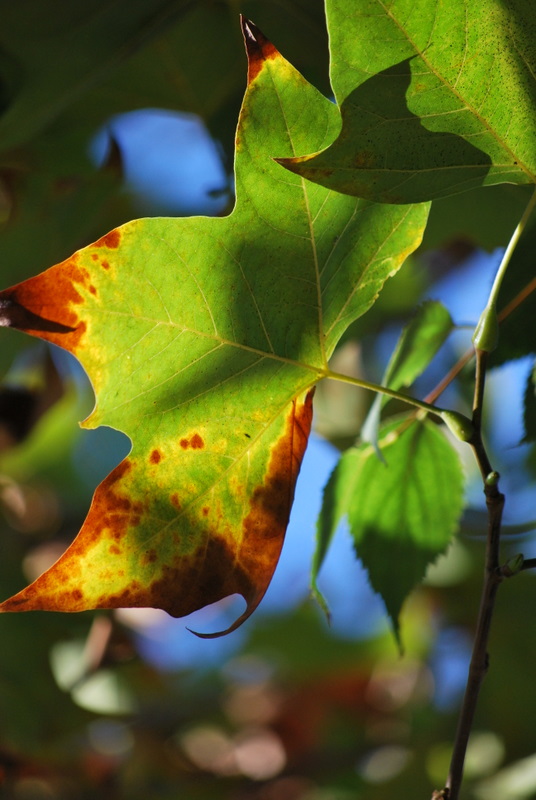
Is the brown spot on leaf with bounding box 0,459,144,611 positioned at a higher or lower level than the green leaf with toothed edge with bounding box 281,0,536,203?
lower

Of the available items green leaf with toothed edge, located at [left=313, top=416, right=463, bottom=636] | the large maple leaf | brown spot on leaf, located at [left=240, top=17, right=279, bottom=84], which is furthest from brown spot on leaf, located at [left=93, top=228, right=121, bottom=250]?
green leaf with toothed edge, located at [left=313, top=416, right=463, bottom=636]

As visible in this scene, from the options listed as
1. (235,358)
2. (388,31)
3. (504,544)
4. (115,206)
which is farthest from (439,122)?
(504,544)

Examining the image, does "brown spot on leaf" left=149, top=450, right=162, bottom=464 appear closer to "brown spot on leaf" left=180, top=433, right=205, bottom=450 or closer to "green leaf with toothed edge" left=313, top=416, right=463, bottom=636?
"brown spot on leaf" left=180, top=433, right=205, bottom=450

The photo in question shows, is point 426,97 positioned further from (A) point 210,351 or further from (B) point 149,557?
(B) point 149,557

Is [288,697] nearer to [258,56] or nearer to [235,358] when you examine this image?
[235,358]

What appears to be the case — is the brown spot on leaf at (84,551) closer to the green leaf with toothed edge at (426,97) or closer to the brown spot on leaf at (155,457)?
the brown spot on leaf at (155,457)

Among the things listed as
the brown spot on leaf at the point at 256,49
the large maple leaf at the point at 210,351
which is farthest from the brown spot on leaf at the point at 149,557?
the brown spot on leaf at the point at 256,49
